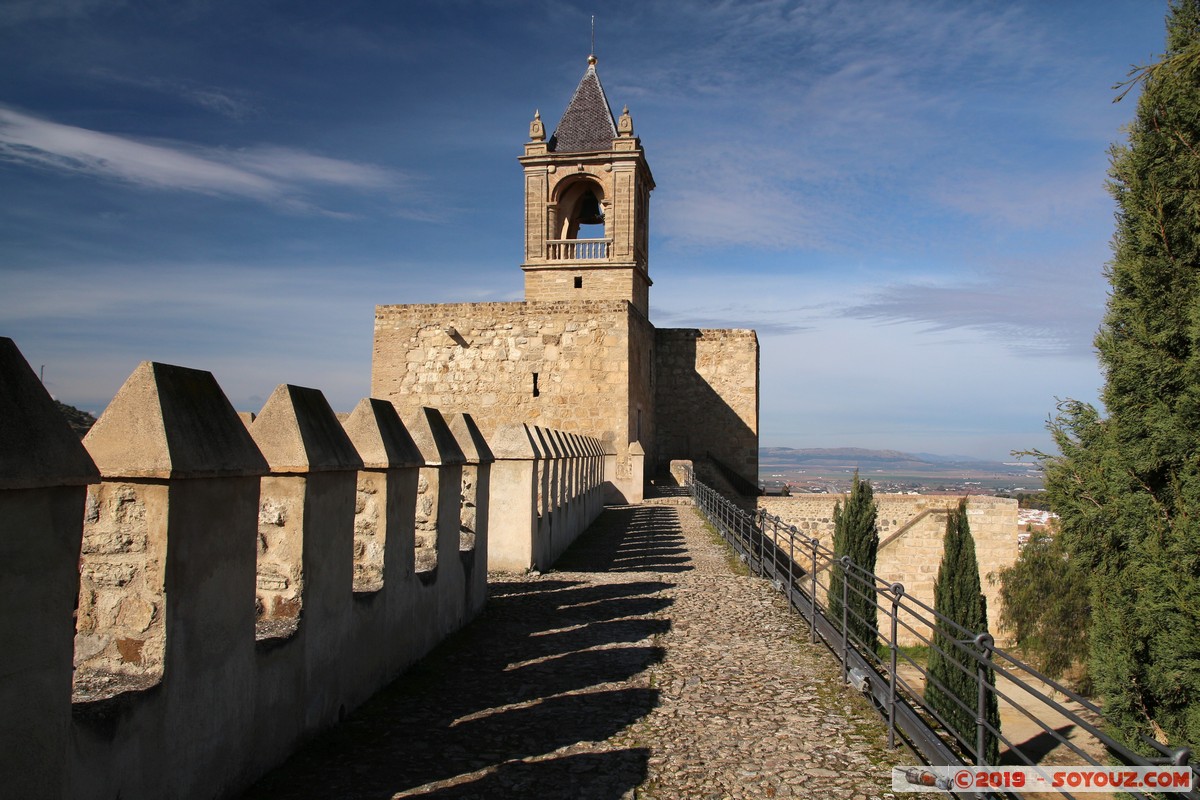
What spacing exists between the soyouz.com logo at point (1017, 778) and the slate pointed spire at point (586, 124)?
27.0 m

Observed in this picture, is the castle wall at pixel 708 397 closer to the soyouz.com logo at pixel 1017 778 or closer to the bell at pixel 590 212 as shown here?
the bell at pixel 590 212

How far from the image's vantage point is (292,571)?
432 cm

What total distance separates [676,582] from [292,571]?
606cm

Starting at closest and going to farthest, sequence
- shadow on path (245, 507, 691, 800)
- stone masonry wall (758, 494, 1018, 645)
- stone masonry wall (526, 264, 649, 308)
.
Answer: shadow on path (245, 507, 691, 800), stone masonry wall (758, 494, 1018, 645), stone masonry wall (526, 264, 649, 308)

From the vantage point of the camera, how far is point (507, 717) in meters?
4.94

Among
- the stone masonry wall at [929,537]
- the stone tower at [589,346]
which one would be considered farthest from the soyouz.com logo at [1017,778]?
the stone masonry wall at [929,537]

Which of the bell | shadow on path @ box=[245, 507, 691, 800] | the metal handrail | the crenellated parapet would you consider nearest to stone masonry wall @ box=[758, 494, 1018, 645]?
the bell

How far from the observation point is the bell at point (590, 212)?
3170cm

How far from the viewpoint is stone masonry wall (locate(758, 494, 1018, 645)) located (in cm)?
2478

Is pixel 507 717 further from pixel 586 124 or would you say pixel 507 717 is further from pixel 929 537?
pixel 586 124

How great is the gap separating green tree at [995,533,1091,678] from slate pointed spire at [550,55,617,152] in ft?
56.7

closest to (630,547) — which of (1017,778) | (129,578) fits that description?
(1017,778)

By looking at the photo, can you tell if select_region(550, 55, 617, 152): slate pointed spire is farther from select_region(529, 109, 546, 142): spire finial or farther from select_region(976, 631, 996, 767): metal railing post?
select_region(976, 631, 996, 767): metal railing post

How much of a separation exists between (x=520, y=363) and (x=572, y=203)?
25.0 feet
